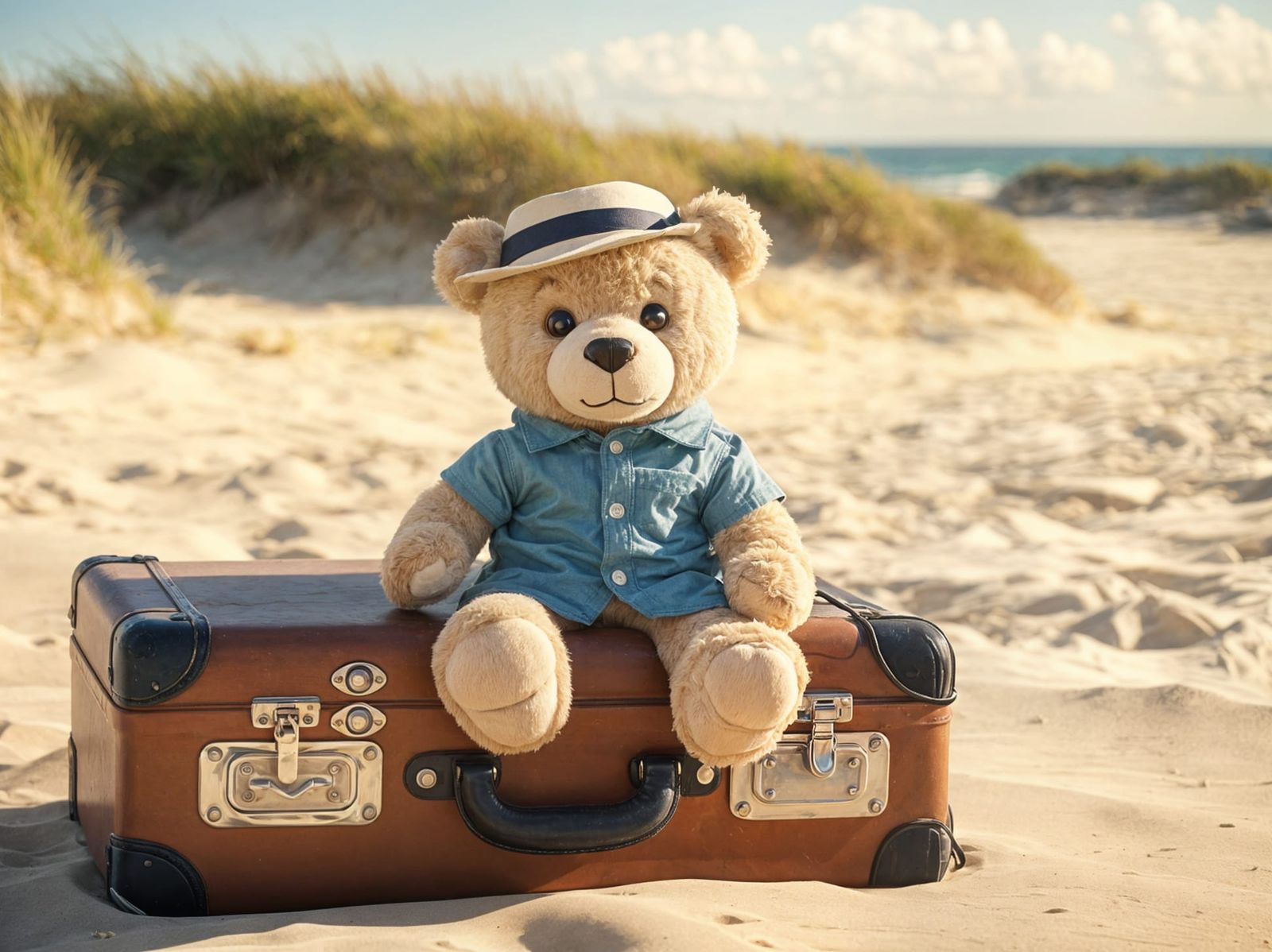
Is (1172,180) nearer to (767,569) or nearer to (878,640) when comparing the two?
(878,640)

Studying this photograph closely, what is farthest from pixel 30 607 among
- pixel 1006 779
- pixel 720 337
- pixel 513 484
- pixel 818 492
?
pixel 818 492

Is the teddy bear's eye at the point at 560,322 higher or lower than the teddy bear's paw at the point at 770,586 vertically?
higher

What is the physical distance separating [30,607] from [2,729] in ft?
2.71

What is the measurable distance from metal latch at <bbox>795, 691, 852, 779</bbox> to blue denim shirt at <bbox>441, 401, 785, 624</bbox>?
0.80 feet

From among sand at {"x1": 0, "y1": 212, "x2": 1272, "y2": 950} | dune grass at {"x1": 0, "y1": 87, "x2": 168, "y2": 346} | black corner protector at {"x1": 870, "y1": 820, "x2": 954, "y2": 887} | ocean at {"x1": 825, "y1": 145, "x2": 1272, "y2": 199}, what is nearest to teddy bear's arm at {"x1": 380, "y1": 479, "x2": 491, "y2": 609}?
sand at {"x1": 0, "y1": 212, "x2": 1272, "y2": 950}


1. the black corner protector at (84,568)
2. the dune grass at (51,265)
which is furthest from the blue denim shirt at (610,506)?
the dune grass at (51,265)

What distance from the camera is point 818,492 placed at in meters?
5.62

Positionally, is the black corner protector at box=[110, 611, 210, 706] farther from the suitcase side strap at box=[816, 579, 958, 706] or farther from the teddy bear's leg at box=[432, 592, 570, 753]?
the suitcase side strap at box=[816, 579, 958, 706]

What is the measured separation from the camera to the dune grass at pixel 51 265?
22.9ft

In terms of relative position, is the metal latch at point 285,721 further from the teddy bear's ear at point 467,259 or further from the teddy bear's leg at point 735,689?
the teddy bear's ear at point 467,259

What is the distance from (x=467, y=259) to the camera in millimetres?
2516

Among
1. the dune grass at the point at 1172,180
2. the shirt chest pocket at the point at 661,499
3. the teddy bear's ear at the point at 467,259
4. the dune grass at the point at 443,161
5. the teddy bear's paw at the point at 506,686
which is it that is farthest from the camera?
the dune grass at the point at 1172,180

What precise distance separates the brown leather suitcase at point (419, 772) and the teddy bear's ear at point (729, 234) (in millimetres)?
713

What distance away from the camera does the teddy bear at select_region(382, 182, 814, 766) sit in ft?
7.54
